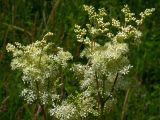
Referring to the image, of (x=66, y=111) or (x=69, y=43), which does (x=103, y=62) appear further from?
(x=69, y=43)

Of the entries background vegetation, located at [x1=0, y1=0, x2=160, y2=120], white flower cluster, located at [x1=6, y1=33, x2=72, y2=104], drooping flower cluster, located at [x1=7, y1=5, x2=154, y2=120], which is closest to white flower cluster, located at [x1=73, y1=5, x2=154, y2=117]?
drooping flower cluster, located at [x1=7, y1=5, x2=154, y2=120]

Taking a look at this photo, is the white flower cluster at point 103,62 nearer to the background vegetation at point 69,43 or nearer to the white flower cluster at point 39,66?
the white flower cluster at point 39,66

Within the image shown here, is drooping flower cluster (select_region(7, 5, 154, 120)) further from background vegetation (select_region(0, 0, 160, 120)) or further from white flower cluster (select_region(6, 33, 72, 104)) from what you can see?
background vegetation (select_region(0, 0, 160, 120))

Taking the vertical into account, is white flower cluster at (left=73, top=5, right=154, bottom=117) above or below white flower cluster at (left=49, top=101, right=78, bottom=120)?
above

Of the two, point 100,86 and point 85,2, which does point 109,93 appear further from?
point 85,2

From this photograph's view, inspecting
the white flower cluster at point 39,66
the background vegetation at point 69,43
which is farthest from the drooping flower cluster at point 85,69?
the background vegetation at point 69,43

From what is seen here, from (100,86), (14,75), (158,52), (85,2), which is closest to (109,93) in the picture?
(100,86)
